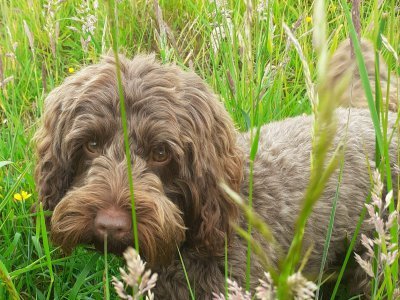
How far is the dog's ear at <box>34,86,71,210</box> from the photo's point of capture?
2.67 metres

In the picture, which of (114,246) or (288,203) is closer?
(114,246)

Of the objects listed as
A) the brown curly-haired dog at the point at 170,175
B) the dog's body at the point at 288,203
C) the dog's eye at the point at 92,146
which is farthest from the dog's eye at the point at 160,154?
the dog's body at the point at 288,203

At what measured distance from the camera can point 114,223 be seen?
2.08 metres

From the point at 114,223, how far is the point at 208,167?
2.17 feet

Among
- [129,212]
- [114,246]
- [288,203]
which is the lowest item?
[288,203]

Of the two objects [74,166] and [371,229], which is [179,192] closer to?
[74,166]

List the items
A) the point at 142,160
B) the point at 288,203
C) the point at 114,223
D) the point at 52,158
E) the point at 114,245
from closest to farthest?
the point at 114,223 → the point at 114,245 → the point at 142,160 → the point at 52,158 → the point at 288,203

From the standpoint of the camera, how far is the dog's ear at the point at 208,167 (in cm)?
260

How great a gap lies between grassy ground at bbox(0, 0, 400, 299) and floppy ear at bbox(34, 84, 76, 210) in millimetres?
121

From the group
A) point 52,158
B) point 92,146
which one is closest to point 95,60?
point 52,158

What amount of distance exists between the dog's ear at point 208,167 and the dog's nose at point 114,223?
539 mm

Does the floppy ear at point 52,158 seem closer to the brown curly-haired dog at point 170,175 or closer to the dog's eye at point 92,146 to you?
the brown curly-haired dog at point 170,175

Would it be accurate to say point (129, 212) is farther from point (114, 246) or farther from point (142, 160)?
point (142, 160)

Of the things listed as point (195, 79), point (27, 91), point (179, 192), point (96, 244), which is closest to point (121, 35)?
point (27, 91)
